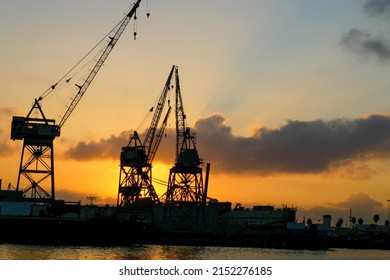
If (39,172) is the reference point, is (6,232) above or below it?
below

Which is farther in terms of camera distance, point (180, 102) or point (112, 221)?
point (180, 102)

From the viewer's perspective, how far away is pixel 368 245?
6368 inches

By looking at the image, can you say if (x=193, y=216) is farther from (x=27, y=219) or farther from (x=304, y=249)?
(x=27, y=219)

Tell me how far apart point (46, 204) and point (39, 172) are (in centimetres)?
850

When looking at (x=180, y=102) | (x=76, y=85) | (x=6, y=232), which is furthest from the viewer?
(x=180, y=102)

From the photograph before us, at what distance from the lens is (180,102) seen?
158 m

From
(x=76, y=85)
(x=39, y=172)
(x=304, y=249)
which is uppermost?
(x=76, y=85)

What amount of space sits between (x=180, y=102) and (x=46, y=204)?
4398cm

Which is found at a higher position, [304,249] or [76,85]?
[76,85]
